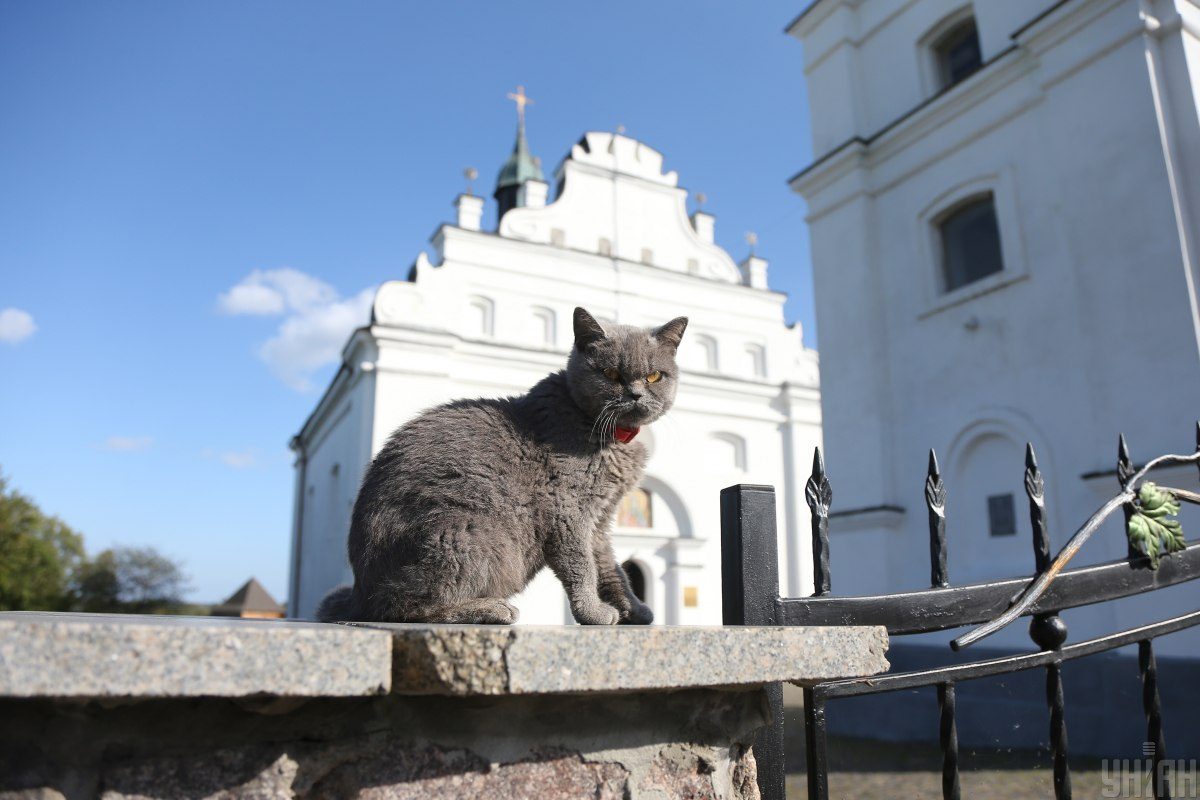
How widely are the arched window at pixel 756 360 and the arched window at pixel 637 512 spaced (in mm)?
4686

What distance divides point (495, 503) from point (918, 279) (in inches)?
377

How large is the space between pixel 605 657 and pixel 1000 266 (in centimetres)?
995

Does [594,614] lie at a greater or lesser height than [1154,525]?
lesser

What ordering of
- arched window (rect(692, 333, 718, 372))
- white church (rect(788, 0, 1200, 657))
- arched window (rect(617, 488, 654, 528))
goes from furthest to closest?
arched window (rect(692, 333, 718, 372)), arched window (rect(617, 488, 654, 528)), white church (rect(788, 0, 1200, 657))

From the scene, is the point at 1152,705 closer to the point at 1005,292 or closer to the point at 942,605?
the point at 942,605

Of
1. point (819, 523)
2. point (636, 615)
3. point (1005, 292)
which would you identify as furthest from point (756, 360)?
point (819, 523)

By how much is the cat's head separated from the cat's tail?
811mm

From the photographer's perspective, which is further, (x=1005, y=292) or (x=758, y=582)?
(x=1005, y=292)

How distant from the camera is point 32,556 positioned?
84.2 ft

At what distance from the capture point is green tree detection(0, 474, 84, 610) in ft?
80.2

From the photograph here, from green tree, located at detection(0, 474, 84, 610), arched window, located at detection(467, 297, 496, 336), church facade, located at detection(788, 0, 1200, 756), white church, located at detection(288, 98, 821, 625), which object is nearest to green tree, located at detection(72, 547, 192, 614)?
green tree, located at detection(0, 474, 84, 610)

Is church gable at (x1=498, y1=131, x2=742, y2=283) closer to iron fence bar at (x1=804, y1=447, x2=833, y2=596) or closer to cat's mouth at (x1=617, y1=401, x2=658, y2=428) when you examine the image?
cat's mouth at (x1=617, y1=401, x2=658, y2=428)

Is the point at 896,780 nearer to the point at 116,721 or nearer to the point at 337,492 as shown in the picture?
the point at 116,721

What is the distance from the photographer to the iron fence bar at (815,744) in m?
1.59
